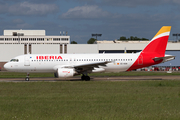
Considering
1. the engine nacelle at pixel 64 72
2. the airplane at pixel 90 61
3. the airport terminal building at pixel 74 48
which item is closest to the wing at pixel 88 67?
the airplane at pixel 90 61

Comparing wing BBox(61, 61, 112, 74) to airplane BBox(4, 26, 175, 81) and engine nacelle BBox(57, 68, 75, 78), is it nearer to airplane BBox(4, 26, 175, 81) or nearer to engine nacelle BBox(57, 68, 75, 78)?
airplane BBox(4, 26, 175, 81)

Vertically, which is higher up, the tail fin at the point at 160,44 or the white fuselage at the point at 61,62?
the tail fin at the point at 160,44

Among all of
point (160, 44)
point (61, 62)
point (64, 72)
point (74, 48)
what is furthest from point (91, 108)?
point (74, 48)

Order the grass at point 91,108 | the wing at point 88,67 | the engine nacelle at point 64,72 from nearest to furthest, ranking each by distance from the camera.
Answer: the grass at point 91,108 < the engine nacelle at point 64,72 < the wing at point 88,67

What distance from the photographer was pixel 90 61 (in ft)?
110

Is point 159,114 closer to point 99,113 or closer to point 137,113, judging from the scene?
point 137,113

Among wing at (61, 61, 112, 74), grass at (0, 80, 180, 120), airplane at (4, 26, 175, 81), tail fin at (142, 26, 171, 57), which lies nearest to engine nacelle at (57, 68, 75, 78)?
wing at (61, 61, 112, 74)

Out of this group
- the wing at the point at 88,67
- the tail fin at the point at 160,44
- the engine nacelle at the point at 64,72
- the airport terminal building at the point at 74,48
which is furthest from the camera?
the airport terminal building at the point at 74,48

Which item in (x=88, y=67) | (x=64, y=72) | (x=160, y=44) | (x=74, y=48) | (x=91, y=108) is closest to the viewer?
(x=91, y=108)

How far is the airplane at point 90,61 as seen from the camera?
32906 millimetres

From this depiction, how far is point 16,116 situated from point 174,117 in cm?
747

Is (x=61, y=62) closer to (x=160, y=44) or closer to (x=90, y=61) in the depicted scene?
(x=90, y=61)

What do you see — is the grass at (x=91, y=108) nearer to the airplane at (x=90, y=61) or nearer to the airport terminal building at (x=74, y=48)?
the airplane at (x=90, y=61)

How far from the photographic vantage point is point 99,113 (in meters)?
12.4
